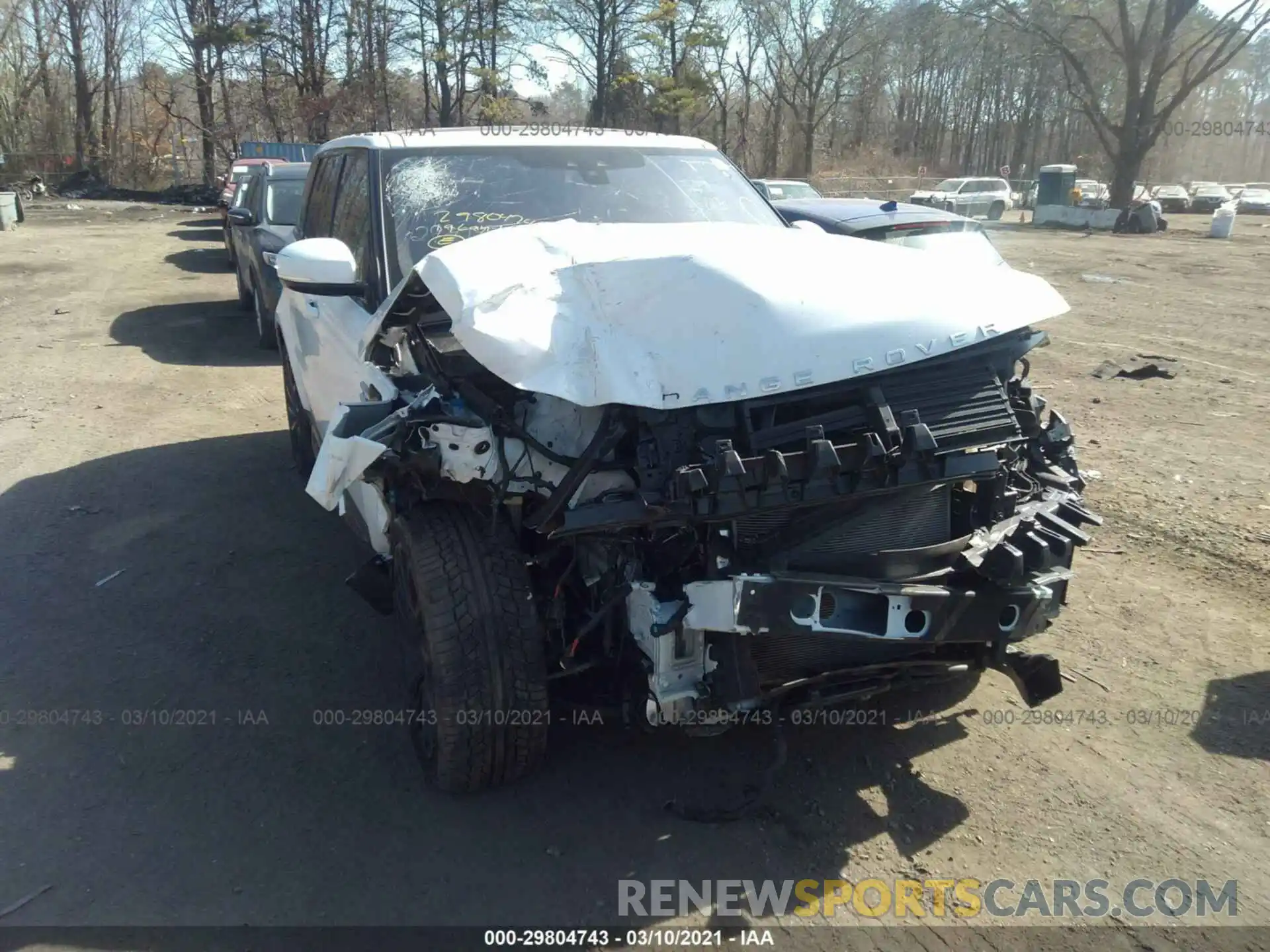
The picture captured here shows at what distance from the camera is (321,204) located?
5492 mm

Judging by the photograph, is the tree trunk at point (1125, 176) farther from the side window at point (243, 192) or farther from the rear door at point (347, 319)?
the rear door at point (347, 319)

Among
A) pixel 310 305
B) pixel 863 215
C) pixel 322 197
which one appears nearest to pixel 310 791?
pixel 310 305

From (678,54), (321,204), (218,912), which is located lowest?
(218,912)

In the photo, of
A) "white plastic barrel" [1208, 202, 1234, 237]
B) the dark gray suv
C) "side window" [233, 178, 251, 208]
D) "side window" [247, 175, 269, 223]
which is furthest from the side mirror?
"white plastic barrel" [1208, 202, 1234, 237]

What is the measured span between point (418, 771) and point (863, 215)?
9110mm

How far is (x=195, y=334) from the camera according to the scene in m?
10.9

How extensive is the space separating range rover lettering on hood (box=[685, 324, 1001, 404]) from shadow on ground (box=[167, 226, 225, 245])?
71.9ft

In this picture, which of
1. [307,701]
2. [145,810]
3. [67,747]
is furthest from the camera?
[307,701]

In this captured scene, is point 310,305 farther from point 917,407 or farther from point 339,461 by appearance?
point 917,407

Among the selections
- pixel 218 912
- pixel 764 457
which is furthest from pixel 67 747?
pixel 764 457

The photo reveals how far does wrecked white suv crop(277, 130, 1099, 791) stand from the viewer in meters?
2.66

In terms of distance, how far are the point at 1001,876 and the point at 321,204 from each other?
4.76m

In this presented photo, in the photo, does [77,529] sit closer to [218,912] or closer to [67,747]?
[67,747]

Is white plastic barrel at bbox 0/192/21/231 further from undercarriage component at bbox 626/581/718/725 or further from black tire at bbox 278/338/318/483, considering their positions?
undercarriage component at bbox 626/581/718/725
